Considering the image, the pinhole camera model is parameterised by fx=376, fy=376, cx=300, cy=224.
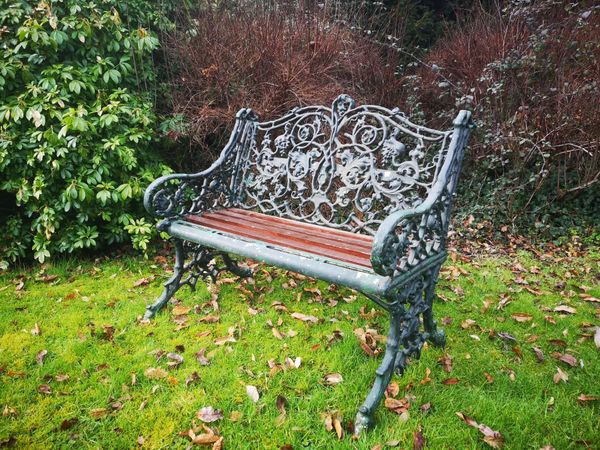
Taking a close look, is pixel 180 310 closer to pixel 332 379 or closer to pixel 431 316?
pixel 332 379

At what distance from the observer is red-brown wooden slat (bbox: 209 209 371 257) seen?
212 cm

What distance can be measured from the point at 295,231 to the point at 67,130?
2.28 m

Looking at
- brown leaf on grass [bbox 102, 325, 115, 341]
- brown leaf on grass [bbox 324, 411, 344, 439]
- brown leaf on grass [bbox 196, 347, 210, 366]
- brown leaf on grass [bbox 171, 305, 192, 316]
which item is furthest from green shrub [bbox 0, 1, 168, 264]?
brown leaf on grass [bbox 324, 411, 344, 439]

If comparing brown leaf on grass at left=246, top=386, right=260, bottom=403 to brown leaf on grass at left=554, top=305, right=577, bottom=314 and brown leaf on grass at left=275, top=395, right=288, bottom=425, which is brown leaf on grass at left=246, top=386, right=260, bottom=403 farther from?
brown leaf on grass at left=554, top=305, right=577, bottom=314

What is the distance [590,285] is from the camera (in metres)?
3.37

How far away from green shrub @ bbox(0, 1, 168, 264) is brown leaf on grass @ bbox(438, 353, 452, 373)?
2.66 meters

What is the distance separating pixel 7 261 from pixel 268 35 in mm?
3510

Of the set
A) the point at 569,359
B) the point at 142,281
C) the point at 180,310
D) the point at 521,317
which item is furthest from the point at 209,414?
the point at 521,317

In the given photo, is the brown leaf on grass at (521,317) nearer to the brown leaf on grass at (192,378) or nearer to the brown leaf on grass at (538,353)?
the brown leaf on grass at (538,353)

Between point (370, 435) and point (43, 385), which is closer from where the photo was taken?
point (370, 435)

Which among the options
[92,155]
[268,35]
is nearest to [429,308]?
[92,155]

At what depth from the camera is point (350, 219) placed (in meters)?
2.60

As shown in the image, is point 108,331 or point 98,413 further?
point 108,331

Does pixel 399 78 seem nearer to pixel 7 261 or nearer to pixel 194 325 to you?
pixel 194 325
